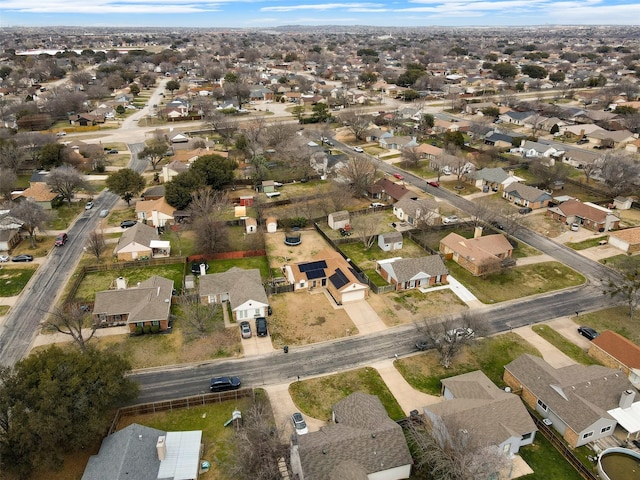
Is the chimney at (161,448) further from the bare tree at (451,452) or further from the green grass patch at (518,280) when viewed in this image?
the green grass patch at (518,280)

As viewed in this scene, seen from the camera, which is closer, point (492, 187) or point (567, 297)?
point (567, 297)

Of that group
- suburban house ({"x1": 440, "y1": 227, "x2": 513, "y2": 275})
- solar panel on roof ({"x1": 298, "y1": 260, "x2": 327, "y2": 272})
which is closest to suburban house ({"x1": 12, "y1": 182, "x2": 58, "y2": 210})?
solar panel on roof ({"x1": 298, "y1": 260, "x2": 327, "y2": 272})

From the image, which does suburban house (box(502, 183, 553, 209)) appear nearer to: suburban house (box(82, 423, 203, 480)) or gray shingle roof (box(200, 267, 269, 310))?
gray shingle roof (box(200, 267, 269, 310))

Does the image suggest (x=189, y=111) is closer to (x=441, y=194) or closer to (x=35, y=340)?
(x=441, y=194)

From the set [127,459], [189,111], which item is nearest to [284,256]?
[127,459]

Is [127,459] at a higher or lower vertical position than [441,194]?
higher

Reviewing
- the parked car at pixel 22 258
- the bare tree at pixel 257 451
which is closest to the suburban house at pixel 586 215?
the bare tree at pixel 257 451
